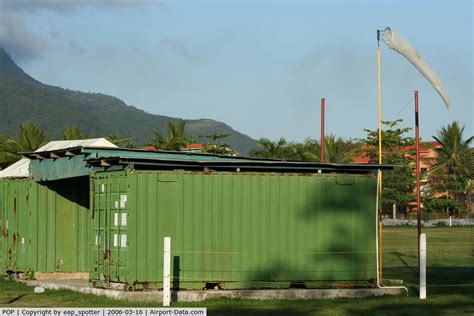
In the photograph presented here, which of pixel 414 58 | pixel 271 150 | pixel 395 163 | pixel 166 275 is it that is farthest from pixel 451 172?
pixel 166 275

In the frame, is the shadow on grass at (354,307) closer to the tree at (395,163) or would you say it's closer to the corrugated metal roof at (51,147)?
the corrugated metal roof at (51,147)

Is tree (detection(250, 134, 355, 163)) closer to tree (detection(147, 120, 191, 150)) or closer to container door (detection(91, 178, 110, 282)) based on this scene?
tree (detection(147, 120, 191, 150))

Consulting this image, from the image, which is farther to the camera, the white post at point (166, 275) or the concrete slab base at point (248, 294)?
the concrete slab base at point (248, 294)

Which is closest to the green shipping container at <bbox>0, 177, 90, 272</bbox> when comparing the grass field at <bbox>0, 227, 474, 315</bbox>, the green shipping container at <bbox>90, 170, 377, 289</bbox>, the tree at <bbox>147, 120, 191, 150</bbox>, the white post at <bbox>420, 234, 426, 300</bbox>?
the grass field at <bbox>0, 227, 474, 315</bbox>

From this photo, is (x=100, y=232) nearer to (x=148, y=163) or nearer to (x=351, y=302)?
(x=148, y=163)

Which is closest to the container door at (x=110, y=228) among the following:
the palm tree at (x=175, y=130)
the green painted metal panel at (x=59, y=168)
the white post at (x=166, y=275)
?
the green painted metal panel at (x=59, y=168)

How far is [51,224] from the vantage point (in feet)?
94.4

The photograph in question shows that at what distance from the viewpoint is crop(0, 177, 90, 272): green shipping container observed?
28.7 metres

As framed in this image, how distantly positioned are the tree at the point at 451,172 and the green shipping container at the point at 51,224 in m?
25.8

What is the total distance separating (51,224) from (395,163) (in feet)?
150

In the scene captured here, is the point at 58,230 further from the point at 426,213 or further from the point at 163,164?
the point at 426,213

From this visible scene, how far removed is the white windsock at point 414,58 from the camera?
Result: 25766 millimetres

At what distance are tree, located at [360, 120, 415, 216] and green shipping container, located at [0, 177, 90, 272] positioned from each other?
122 ft

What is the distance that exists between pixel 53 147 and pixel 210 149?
5329 centimetres
